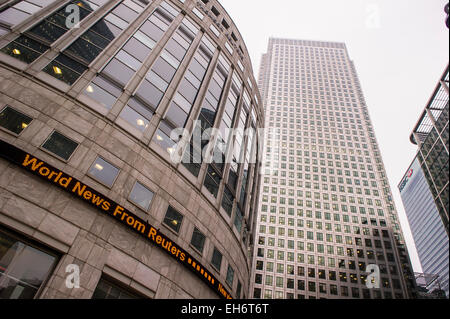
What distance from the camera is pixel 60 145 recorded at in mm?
14961

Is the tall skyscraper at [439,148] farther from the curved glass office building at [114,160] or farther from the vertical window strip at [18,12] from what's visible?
the vertical window strip at [18,12]

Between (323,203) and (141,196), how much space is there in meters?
76.4

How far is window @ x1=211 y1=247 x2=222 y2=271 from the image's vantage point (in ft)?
65.1

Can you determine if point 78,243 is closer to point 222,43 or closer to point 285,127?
point 222,43

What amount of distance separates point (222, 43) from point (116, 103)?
18.6 m

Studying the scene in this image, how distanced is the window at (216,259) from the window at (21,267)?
10.2 meters

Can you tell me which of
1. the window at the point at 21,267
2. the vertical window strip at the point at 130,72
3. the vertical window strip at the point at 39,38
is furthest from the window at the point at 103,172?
the vertical window strip at the point at 39,38

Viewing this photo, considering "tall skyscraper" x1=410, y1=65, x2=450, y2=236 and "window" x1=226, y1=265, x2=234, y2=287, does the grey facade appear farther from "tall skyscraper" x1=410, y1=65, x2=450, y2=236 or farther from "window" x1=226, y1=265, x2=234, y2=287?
"window" x1=226, y1=265, x2=234, y2=287

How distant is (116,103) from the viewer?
18.1 m

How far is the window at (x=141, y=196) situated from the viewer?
16292mm

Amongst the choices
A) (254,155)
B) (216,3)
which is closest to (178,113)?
(254,155)
